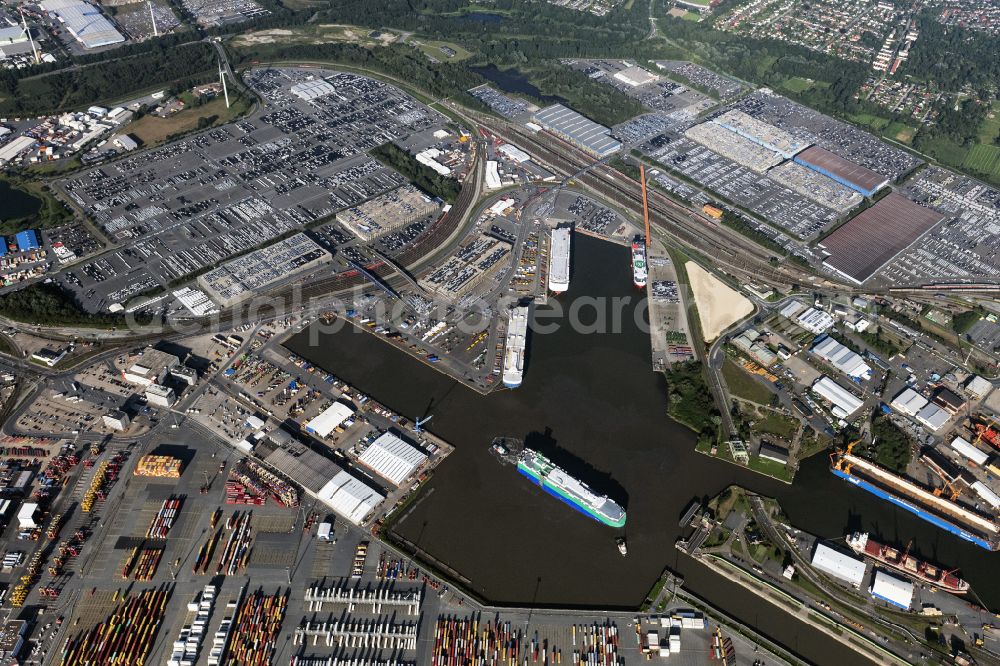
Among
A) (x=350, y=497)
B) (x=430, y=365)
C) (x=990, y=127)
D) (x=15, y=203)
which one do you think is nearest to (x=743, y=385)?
(x=430, y=365)

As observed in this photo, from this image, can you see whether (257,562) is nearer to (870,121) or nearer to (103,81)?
(103,81)

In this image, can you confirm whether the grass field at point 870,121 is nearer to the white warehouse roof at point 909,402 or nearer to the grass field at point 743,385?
the white warehouse roof at point 909,402

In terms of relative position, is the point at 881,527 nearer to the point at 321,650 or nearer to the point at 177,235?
the point at 321,650

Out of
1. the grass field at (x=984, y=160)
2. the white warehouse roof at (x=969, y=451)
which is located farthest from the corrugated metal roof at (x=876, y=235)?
the white warehouse roof at (x=969, y=451)

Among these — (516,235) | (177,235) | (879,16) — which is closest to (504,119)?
(516,235)

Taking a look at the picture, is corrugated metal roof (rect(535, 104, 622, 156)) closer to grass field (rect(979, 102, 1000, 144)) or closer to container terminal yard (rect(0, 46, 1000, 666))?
container terminal yard (rect(0, 46, 1000, 666))

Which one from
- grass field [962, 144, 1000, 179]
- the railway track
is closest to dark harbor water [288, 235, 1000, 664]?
the railway track
